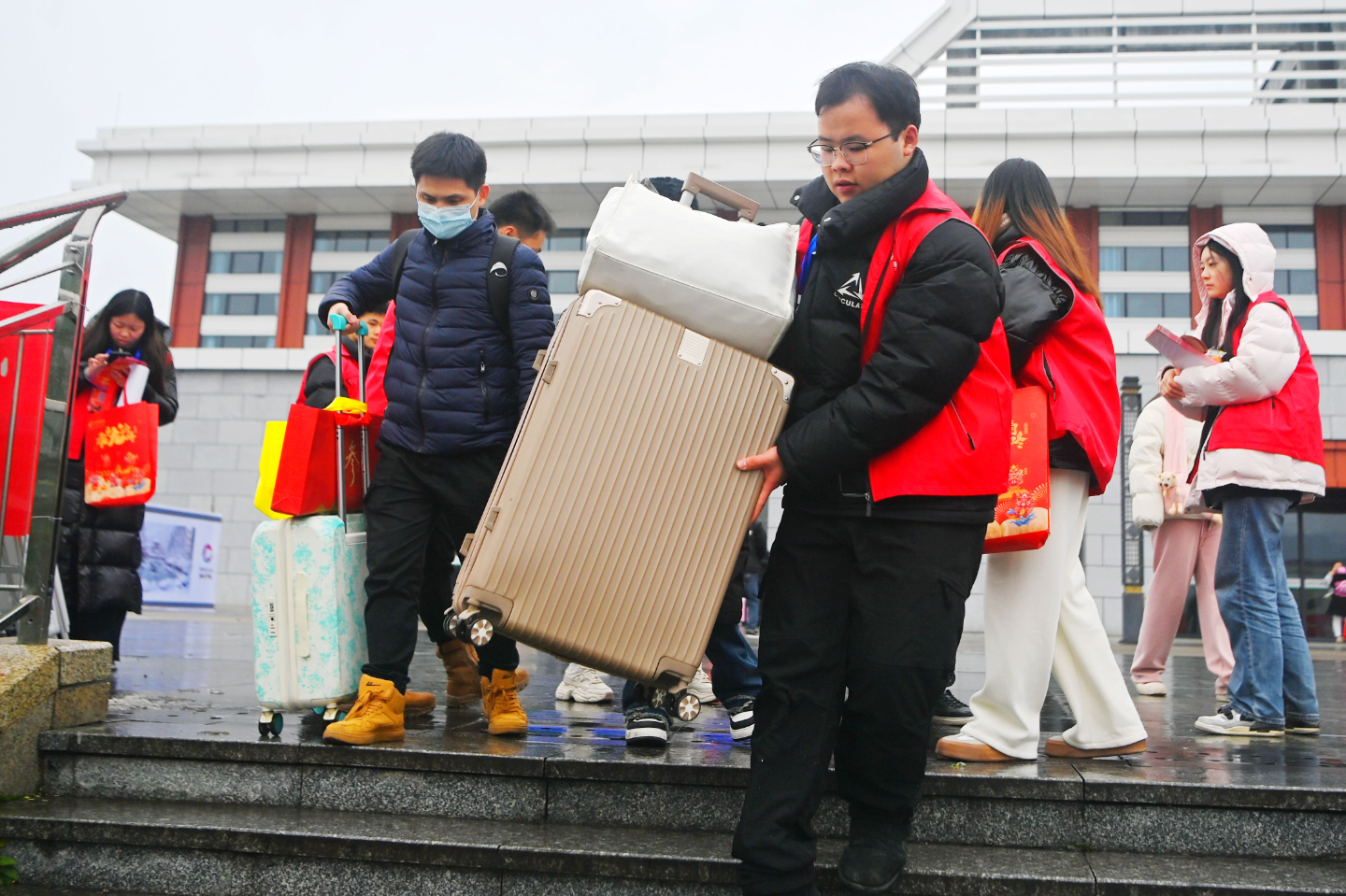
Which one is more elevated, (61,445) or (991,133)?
(991,133)

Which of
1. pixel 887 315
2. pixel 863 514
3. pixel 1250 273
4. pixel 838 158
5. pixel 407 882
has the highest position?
pixel 1250 273

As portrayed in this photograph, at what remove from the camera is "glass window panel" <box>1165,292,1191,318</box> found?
61.1 ft

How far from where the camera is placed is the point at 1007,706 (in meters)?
3.09

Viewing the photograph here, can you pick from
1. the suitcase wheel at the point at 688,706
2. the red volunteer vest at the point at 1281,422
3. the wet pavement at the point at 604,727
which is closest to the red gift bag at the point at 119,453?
the wet pavement at the point at 604,727

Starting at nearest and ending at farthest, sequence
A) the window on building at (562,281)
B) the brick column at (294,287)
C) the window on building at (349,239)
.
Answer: the window on building at (562,281), the brick column at (294,287), the window on building at (349,239)

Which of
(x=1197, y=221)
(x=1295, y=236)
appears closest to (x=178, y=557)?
(x=1197, y=221)

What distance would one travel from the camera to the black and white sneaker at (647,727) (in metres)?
3.22

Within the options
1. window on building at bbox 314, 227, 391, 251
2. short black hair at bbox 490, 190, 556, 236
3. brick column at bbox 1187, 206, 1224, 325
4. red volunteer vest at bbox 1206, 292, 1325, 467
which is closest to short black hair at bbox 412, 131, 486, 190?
short black hair at bbox 490, 190, 556, 236

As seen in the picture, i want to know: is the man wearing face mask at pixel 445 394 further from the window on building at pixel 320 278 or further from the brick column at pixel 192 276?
the brick column at pixel 192 276

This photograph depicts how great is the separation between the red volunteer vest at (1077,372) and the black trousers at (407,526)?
5.79 ft

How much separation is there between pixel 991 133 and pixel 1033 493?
16.6m

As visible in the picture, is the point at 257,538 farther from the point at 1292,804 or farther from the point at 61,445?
the point at 1292,804

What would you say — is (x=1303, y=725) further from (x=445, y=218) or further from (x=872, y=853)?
(x=445, y=218)

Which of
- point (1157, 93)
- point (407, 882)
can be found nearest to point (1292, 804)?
point (407, 882)
